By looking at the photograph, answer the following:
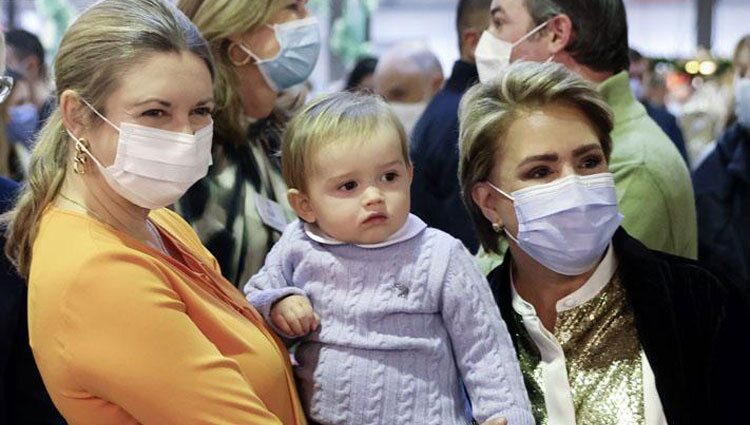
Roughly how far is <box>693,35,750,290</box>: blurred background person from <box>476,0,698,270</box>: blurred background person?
1799 millimetres

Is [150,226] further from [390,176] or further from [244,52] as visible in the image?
[244,52]

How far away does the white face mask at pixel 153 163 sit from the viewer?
2.28 meters

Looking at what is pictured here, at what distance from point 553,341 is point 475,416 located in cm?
36

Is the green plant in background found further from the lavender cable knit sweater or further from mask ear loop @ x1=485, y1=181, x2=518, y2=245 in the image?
the lavender cable knit sweater

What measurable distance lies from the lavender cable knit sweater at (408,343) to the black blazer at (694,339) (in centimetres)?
35

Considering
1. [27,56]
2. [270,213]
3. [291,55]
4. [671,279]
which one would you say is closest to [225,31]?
[291,55]

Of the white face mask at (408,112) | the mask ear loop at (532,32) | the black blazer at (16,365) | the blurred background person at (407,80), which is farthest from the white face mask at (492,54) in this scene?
the blurred background person at (407,80)

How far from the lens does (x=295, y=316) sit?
251 cm

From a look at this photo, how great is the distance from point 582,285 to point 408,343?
55cm

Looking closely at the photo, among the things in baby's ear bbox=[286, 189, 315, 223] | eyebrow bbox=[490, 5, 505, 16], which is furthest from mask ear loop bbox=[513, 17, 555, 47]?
baby's ear bbox=[286, 189, 315, 223]

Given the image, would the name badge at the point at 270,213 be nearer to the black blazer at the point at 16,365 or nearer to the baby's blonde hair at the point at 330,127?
the baby's blonde hair at the point at 330,127

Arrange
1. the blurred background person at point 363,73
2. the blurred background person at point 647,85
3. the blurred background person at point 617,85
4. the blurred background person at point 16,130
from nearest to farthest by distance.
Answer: the blurred background person at point 617,85 → the blurred background person at point 16,130 → the blurred background person at point 647,85 → the blurred background person at point 363,73

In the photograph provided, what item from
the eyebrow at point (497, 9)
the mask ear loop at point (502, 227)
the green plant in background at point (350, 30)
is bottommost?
the green plant in background at point (350, 30)

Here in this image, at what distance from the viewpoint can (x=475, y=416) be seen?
2.47 m
